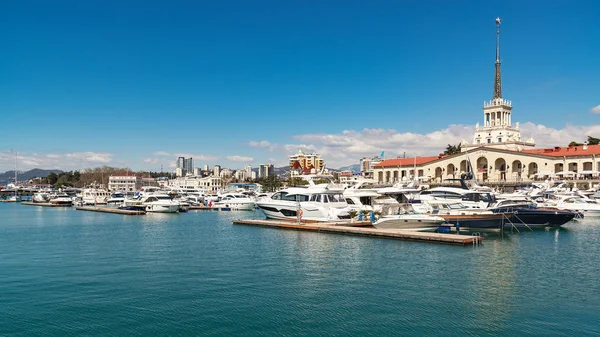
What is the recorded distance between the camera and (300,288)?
788 inches

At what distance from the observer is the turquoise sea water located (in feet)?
50.8

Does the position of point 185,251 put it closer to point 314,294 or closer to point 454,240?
point 314,294

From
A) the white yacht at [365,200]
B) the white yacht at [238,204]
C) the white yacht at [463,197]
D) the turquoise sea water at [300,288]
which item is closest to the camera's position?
the turquoise sea water at [300,288]

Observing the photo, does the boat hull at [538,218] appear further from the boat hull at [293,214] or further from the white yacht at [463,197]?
the boat hull at [293,214]

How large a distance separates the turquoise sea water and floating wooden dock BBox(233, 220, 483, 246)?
1.05m

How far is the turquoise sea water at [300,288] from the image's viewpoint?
15484 millimetres

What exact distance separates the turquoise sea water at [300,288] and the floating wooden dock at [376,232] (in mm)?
1053

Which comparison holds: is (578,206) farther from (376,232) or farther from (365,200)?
(376,232)

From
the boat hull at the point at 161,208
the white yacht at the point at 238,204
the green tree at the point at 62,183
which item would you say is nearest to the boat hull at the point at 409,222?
the boat hull at the point at 161,208

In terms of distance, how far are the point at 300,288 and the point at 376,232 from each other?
15650 mm

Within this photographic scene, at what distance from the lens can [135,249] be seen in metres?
30.7

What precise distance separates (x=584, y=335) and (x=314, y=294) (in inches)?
360

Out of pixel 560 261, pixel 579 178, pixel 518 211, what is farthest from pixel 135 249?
pixel 579 178

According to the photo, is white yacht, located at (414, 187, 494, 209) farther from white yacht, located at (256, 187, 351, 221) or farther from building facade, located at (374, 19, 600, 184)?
building facade, located at (374, 19, 600, 184)
